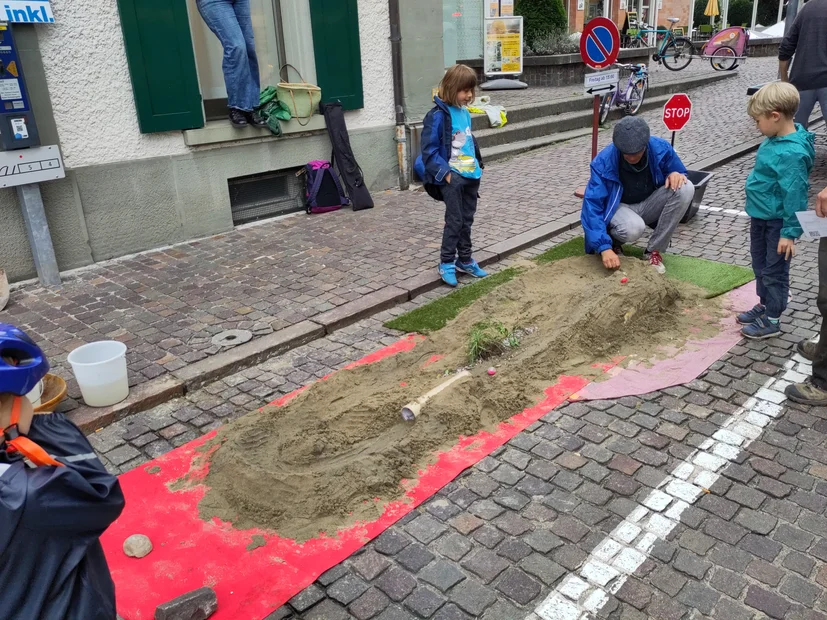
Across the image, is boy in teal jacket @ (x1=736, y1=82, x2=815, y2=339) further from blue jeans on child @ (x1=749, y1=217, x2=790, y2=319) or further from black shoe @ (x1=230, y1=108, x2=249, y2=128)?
black shoe @ (x1=230, y1=108, x2=249, y2=128)

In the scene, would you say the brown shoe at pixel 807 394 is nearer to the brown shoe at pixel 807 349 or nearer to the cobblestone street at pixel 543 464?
the cobblestone street at pixel 543 464

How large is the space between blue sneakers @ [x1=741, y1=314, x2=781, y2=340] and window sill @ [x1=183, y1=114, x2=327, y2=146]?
5.46m

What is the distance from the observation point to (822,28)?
320 inches

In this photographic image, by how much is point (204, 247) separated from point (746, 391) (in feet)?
17.7

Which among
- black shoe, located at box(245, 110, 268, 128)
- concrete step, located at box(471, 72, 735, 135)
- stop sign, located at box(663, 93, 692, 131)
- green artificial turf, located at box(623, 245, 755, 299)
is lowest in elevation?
green artificial turf, located at box(623, 245, 755, 299)

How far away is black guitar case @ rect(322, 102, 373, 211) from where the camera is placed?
8.46m

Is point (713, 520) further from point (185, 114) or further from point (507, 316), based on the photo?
point (185, 114)

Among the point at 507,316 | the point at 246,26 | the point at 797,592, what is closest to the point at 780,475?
the point at 797,592

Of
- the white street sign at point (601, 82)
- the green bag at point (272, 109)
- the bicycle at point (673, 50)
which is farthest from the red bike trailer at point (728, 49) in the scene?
the green bag at point (272, 109)

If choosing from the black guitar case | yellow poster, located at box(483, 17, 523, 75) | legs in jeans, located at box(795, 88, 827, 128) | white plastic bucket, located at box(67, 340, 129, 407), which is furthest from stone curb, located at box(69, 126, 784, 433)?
yellow poster, located at box(483, 17, 523, 75)

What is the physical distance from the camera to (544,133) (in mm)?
12539

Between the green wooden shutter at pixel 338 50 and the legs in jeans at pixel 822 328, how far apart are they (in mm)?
6076

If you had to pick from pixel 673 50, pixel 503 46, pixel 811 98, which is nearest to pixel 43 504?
pixel 811 98

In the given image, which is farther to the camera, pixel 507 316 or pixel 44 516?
pixel 507 316
